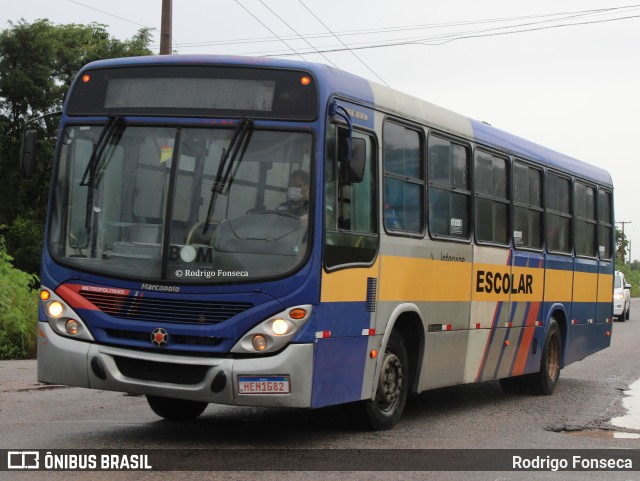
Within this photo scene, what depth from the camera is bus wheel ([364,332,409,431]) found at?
1005cm

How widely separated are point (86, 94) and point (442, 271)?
3.91 metres

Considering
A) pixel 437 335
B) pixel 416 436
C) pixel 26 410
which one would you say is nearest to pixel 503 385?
pixel 437 335

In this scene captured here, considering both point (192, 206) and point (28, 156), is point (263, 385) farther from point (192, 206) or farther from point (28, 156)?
point (28, 156)

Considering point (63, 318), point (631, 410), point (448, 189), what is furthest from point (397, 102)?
point (631, 410)

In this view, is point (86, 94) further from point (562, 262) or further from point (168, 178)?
point (562, 262)

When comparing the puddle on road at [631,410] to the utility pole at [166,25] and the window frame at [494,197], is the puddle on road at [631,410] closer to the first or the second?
the window frame at [494,197]

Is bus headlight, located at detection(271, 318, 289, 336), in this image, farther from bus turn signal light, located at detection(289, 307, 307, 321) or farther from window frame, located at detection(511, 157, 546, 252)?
window frame, located at detection(511, 157, 546, 252)

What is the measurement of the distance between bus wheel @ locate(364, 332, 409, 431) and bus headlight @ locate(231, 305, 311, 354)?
5.51ft

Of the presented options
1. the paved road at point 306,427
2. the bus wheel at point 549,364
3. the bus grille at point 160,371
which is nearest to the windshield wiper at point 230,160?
the bus grille at point 160,371

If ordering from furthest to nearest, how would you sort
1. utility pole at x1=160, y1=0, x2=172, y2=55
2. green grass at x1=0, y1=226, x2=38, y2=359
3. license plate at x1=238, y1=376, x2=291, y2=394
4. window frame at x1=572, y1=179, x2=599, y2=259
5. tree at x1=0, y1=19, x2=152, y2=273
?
1. tree at x1=0, y1=19, x2=152, y2=273
2. utility pole at x1=160, y1=0, x2=172, y2=55
3. green grass at x1=0, y1=226, x2=38, y2=359
4. window frame at x1=572, y1=179, x2=599, y2=259
5. license plate at x1=238, y1=376, x2=291, y2=394

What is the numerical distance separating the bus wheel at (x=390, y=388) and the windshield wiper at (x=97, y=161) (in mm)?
2930

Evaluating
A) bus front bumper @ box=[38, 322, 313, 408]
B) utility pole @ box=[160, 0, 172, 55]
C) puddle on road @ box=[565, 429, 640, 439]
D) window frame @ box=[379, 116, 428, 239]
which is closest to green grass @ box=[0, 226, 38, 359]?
utility pole @ box=[160, 0, 172, 55]

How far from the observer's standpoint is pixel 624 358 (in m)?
21.5

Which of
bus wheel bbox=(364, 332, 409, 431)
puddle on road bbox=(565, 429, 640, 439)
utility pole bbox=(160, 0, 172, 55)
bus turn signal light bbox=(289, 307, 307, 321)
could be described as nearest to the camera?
bus turn signal light bbox=(289, 307, 307, 321)
